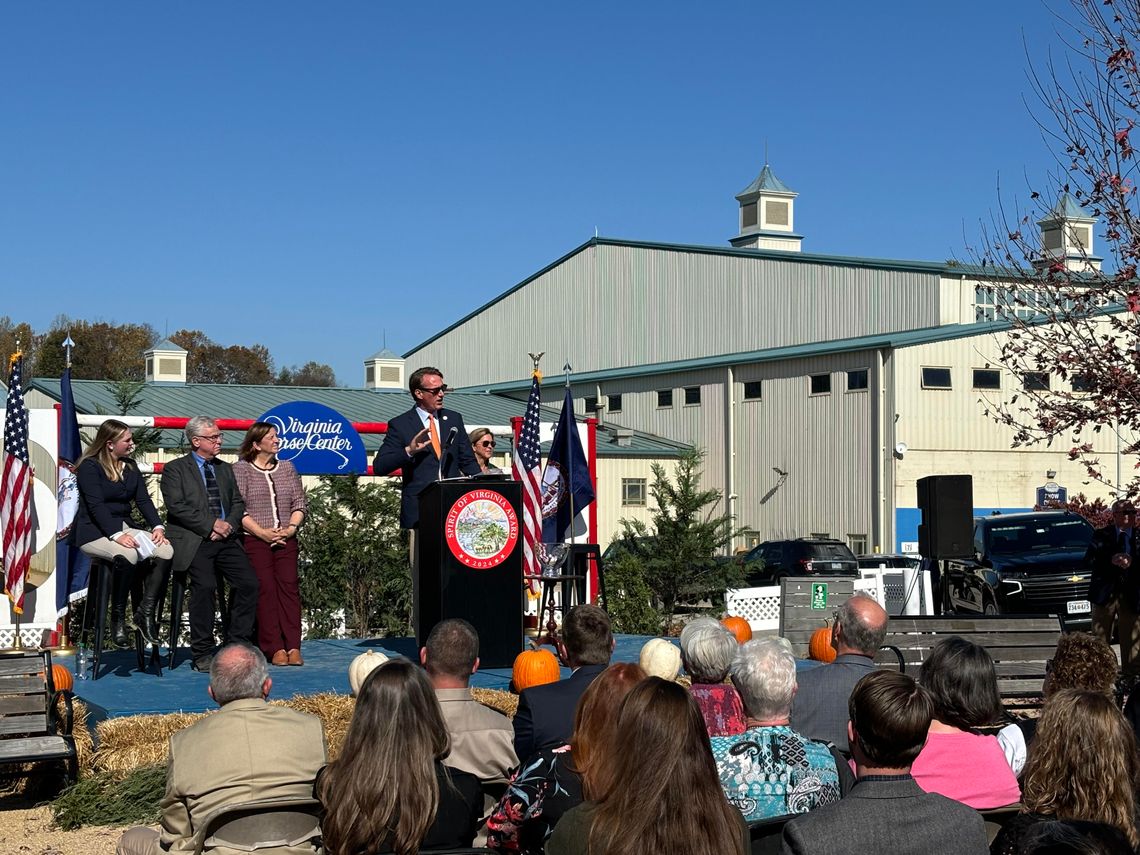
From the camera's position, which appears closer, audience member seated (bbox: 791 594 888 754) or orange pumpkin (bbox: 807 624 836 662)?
audience member seated (bbox: 791 594 888 754)

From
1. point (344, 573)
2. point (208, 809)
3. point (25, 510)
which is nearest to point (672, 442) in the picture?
point (344, 573)

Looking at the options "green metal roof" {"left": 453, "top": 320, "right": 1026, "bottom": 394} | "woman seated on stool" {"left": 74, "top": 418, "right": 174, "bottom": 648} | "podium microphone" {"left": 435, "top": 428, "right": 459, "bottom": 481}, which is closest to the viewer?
"woman seated on stool" {"left": 74, "top": 418, "right": 174, "bottom": 648}

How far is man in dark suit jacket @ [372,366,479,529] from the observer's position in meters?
10.1

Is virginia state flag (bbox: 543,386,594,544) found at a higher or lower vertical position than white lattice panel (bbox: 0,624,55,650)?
higher

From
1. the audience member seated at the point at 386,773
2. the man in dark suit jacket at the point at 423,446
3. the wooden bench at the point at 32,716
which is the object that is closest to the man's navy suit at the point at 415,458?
the man in dark suit jacket at the point at 423,446

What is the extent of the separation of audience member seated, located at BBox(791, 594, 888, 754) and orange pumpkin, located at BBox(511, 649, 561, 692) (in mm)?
3439

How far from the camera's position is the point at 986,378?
113 ft

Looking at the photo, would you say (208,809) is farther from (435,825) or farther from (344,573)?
(344,573)

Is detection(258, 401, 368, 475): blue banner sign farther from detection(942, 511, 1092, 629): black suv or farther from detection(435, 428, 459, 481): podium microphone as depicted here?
detection(942, 511, 1092, 629): black suv

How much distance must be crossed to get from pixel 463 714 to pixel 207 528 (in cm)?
515

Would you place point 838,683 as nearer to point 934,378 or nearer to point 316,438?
point 316,438

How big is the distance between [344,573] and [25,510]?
20.3ft

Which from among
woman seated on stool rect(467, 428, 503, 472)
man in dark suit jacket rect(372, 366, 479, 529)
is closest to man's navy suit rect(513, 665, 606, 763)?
man in dark suit jacket rect(372, 366, 479, 529)

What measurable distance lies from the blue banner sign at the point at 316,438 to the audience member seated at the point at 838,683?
9.85 metres
